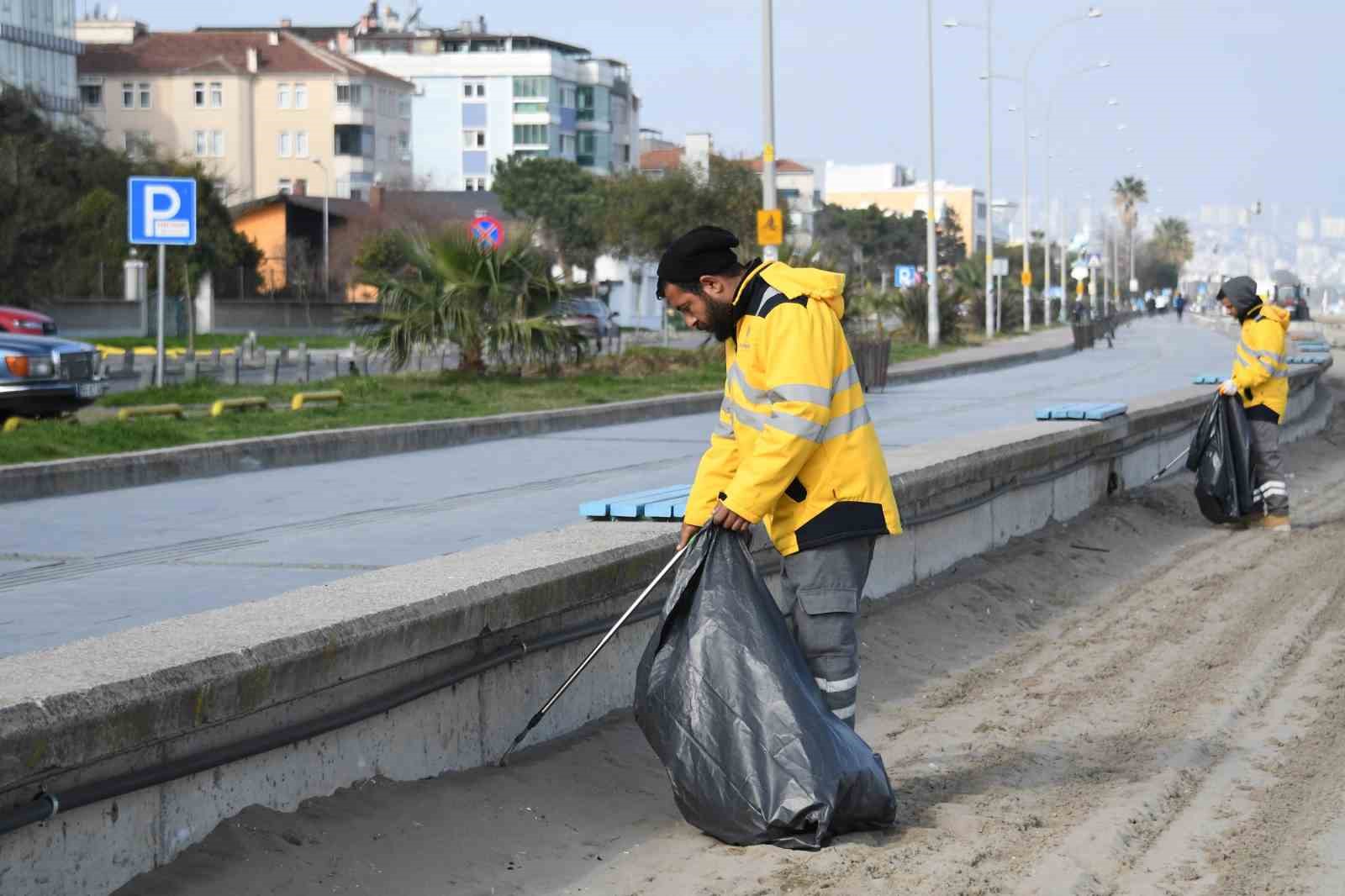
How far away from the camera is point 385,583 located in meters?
6.30

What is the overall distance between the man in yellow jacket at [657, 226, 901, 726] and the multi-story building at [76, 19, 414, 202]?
104767 millimetres

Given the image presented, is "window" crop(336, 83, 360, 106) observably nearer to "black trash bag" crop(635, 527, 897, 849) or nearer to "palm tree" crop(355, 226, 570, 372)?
"palm tree" crop(355, 226, 570, 372)

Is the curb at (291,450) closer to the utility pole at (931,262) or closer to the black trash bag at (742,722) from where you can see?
the black trash bag at (742,722)

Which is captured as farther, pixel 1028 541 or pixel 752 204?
pixel 752 204

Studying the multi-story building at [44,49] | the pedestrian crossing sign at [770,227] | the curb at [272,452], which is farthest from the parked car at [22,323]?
the multi-story building at [44,49]

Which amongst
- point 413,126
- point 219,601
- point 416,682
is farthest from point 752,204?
point 413,126

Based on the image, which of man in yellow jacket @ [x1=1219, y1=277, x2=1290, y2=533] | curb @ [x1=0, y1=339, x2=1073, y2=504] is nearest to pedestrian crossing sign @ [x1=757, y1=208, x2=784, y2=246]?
curb @ [x1=0, y1=339, x2=1073, y2=504]

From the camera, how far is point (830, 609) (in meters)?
5.66

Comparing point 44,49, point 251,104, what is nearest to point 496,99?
point 251,104

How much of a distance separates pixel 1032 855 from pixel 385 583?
220 cm

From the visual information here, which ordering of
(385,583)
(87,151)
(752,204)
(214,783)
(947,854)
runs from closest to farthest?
1. (214,783)
2. (947,854)
3. (385,583)
4. (752,204)
5. (87,151)

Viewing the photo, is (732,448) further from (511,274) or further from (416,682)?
(511,274)

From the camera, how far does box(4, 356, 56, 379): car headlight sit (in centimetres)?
2048

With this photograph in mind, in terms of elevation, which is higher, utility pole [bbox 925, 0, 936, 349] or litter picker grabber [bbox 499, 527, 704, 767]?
→ utility pole [bbox 925, 0, 936, 349]
